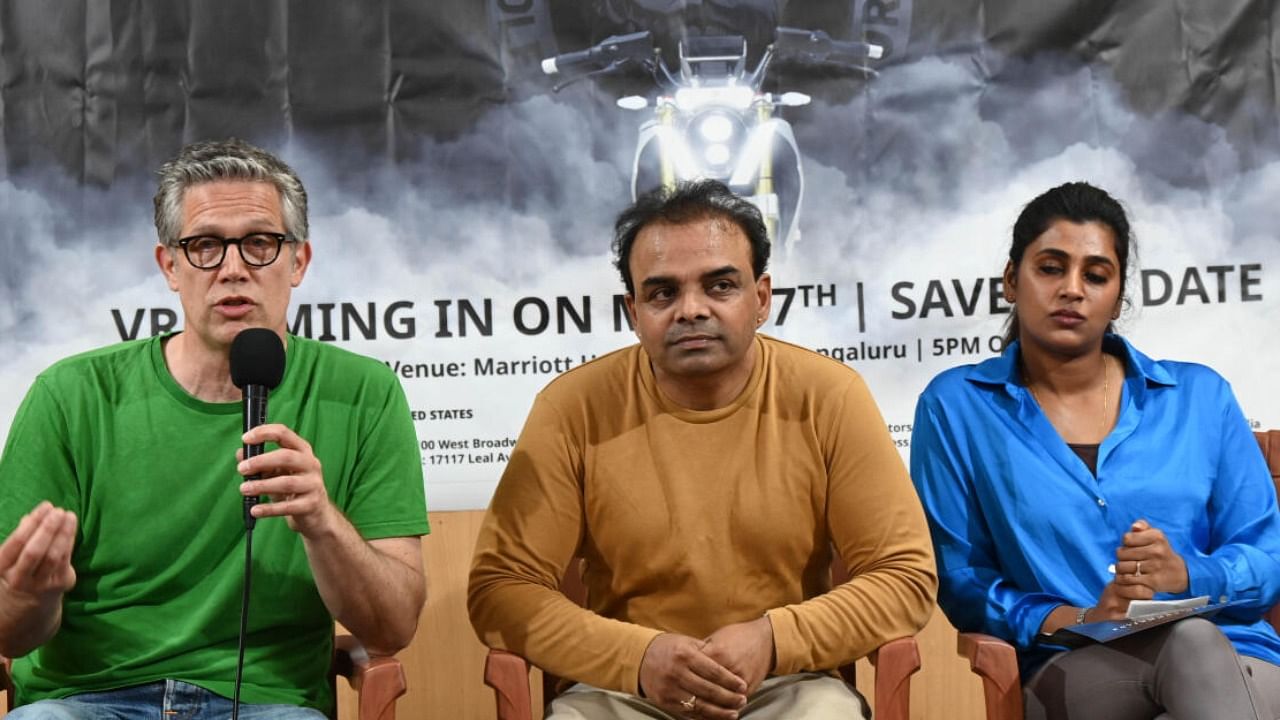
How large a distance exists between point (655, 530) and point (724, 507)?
165mm

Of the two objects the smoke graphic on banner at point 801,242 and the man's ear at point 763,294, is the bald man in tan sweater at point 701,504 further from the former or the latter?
the smoke graphic on banner at point 801,242

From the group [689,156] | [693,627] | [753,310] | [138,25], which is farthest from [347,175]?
[693,627]

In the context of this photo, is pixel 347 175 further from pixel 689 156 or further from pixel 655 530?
pixel 655 530

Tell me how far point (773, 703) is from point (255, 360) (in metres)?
1.35

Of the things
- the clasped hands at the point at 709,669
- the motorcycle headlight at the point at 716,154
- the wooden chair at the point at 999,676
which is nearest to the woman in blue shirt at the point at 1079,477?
the wooden chair at the point at 999,676

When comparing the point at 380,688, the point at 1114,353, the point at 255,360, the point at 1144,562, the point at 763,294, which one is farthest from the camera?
the point at 1114,353

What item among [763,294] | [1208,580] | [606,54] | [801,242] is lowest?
[1208,580]

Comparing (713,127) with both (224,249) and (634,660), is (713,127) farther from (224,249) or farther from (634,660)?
(634,660)

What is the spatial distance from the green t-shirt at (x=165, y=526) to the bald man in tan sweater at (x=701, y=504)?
0.37 metres

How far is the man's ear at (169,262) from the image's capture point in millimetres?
2600

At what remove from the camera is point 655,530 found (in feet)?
9.14

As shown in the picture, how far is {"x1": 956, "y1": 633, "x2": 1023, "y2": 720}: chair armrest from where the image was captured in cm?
262

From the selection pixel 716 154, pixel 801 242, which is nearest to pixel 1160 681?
pixel 801 242

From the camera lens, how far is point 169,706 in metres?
2.48
